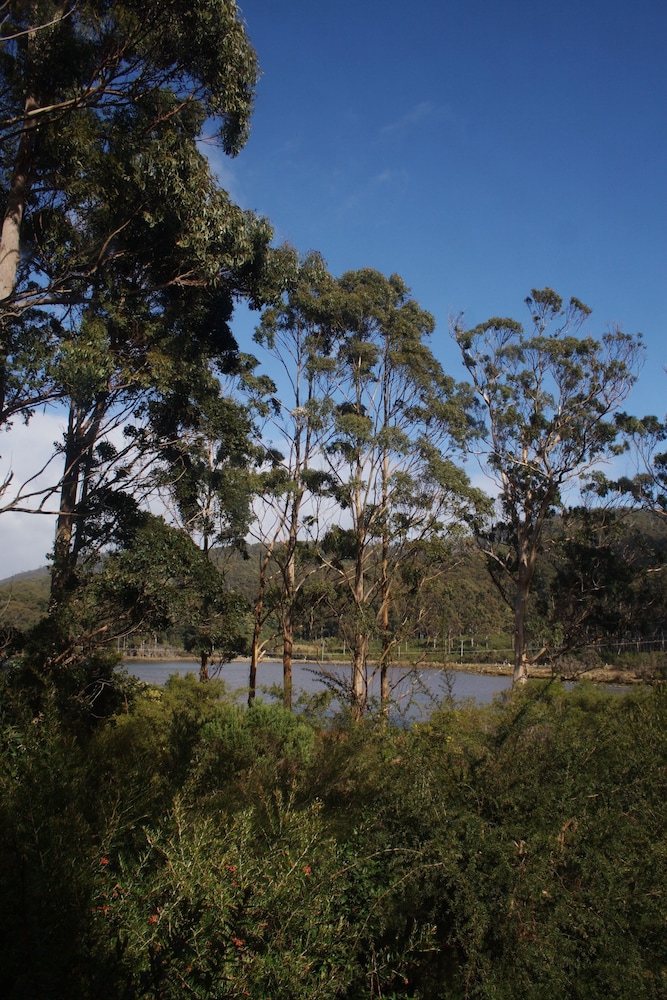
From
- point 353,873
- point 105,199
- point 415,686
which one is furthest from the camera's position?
point 415,686

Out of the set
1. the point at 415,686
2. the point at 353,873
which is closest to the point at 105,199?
the point at 353,873

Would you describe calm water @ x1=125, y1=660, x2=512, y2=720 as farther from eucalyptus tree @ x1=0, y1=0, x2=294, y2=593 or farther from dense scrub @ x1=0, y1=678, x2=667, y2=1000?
eucalyptus tree @ x1=0, y1=0, x2=294, y2=593

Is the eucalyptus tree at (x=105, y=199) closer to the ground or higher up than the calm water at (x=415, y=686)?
higher up

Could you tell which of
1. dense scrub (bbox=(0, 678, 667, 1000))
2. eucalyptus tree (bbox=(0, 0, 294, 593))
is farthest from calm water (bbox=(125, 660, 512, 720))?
eucalyptus tree (bbox=(0, 0, 294, 593))

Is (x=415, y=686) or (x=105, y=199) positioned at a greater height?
(x=105, y=199)

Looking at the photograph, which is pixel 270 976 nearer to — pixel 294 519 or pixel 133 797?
pixel 133 797

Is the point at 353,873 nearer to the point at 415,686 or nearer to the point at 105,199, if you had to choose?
the point at 105,199

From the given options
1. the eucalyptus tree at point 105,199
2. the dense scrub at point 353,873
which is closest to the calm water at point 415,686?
the dense scrub at point 353,873

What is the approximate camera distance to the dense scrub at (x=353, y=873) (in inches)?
65.0

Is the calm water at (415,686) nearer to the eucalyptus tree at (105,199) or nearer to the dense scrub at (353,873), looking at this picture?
the dense scrub at (353,873)

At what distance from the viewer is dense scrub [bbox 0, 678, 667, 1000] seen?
1651 millimetres

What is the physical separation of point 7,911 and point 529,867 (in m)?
2.10

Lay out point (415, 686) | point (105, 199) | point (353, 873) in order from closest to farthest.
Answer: point (353, 873) → point (105, 199) → point (415, 686)

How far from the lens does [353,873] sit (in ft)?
8.50
